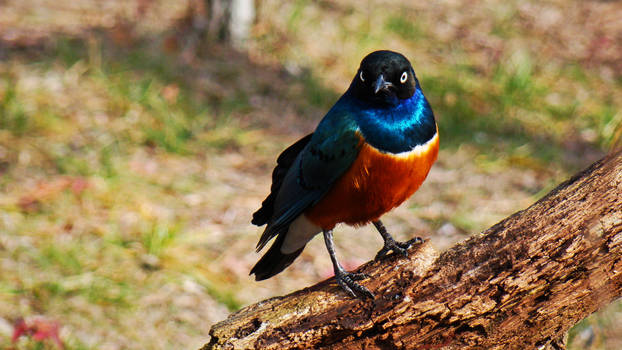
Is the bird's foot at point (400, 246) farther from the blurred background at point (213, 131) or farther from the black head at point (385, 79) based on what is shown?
the blurred background at point (213, 131)

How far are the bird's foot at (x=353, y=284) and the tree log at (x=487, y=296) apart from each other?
4 centimetres

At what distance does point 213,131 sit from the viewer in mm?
6000

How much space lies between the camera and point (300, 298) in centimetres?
276

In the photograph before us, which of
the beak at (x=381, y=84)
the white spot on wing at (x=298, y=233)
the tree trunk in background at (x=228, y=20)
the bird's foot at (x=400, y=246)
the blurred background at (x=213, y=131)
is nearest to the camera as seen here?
the beak at (x=381, y=84)

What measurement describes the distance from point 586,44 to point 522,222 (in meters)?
6.73

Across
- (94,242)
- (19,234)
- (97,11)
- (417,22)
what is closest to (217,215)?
(94,242)

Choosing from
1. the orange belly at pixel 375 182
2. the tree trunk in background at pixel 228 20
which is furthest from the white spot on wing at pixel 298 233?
the tree trunk in background at pixel 228 20

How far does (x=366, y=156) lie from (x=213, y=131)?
3418mm

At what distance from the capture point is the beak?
270cm

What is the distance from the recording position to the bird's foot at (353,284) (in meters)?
2.73

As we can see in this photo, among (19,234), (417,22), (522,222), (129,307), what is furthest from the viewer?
(417,22)

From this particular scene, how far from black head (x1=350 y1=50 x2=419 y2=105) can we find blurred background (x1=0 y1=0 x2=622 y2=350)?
59.7 inches

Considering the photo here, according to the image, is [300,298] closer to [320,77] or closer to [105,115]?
[105,115]

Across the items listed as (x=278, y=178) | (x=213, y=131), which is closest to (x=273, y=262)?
(x=278, y=178)
